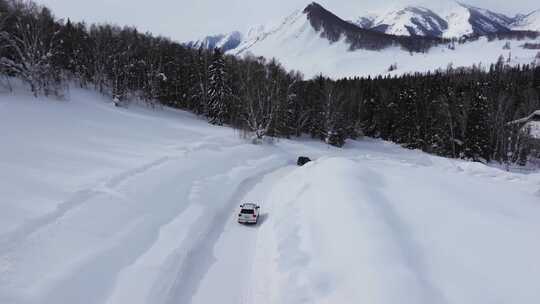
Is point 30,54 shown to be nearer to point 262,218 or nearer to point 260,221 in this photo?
point 262,218

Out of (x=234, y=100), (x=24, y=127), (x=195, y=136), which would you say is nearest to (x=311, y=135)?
(x=234, y=100)

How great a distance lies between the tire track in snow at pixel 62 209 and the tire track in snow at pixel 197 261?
6268 millimetres

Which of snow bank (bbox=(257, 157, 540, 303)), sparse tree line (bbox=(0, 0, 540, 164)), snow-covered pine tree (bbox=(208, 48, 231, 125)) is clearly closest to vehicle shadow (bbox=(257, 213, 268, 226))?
snow bank (bbox=(257, 157, 540, 303))

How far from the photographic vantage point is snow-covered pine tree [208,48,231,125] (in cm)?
5569

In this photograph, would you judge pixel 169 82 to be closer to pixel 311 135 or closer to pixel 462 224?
pixel 311 135

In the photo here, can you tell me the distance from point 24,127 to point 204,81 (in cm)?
3541

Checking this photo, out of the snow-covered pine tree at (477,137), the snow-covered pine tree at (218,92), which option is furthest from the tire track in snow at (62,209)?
the snow-covered pine tree at (477,137)

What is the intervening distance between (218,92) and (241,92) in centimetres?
425

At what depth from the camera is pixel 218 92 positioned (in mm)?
55969

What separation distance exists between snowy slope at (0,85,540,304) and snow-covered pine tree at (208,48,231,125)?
29431mm

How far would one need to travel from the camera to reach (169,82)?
61.2m

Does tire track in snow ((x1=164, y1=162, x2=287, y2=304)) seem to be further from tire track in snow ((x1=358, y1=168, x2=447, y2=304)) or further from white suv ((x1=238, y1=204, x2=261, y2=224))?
tire track in snow ((x1=358, y1=168, x2=447, y2=304))

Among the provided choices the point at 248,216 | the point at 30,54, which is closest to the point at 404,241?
the point at 248,216

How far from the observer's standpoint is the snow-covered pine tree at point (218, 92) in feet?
183
